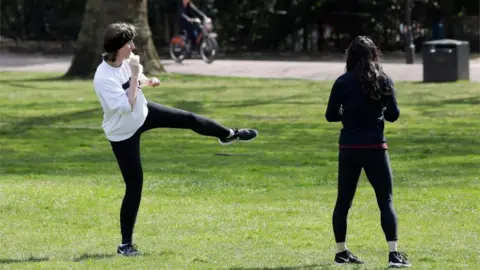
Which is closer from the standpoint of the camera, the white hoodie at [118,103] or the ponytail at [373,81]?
the ponytail at [373,81]

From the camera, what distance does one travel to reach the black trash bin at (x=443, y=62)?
25.4 meters

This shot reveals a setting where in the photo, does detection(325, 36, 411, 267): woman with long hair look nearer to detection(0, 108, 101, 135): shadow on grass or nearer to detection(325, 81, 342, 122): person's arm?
detection(325, 81, 342, 122): person's arm

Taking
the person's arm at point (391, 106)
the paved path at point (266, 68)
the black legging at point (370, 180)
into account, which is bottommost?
the paved path at point (266, 68)

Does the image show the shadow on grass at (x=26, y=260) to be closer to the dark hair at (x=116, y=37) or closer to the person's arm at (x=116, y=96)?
the person's arm at (x=116, y=96)

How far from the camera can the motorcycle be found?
31328 millimetres

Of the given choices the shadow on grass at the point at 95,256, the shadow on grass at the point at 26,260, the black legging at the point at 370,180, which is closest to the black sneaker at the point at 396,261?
the black legging at the point at 370,180

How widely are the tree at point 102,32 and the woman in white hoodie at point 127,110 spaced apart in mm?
17711

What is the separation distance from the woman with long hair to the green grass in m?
0.59

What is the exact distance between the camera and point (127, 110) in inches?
319

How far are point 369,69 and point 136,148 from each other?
1753mm

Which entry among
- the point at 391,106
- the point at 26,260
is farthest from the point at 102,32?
the point at 391,106

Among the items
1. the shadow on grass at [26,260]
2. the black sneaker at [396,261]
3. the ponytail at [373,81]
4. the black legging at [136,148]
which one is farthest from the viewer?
the shadow on grass at [26,260]

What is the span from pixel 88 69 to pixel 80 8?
1165 centimetres

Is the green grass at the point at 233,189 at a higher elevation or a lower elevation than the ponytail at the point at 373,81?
lower
